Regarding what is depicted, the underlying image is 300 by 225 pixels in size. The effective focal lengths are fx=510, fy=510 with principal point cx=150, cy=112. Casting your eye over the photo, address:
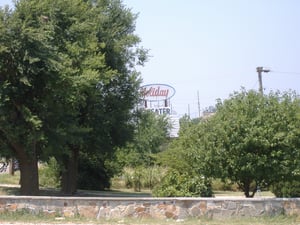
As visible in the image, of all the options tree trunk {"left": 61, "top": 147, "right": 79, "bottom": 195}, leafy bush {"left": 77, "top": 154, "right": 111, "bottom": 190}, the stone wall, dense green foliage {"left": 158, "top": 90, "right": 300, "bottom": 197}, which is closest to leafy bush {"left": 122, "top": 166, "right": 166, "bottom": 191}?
leafy bush {"left": 77, "top": 154, "right": 111, "bottom": 190}

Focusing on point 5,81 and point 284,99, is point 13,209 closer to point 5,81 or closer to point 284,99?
point 5,81

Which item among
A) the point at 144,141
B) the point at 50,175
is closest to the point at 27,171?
the point at 50,175

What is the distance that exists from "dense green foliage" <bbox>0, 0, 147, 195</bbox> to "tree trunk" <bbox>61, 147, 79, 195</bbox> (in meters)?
0.05

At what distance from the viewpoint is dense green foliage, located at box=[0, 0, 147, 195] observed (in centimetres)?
1927

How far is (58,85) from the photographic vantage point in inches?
803

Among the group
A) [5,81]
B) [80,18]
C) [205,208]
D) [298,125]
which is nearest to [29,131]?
[5,81]

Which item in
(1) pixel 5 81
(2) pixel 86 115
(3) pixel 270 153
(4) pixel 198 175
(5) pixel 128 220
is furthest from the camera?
(2) pixel 86 115

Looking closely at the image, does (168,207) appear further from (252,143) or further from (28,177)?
(28,177)

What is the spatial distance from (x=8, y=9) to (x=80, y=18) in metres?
4.01

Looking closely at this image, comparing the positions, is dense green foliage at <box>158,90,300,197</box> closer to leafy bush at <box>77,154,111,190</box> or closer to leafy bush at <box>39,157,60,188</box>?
leafy bush at <box>77,154,111,190</box>

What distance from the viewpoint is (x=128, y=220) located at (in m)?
13.9

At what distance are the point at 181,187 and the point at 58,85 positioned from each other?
23.6 feet

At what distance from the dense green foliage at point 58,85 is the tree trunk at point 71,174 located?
0.05 m

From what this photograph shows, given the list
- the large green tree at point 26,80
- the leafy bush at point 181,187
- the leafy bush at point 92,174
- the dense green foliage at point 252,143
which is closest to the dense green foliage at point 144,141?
the leafy bush at point 92,174
